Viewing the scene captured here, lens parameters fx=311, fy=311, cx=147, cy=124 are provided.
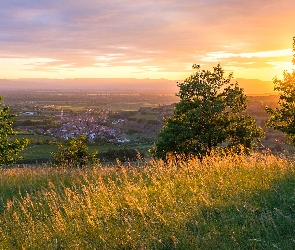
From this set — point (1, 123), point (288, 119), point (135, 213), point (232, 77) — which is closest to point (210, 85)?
point (232, 77)

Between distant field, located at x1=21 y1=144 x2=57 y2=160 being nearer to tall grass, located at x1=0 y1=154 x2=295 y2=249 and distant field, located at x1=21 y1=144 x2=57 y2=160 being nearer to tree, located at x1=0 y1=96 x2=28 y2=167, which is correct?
tree, located at x1=0 y1=96 x2=28 y2=167

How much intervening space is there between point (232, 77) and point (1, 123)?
15.6 meters

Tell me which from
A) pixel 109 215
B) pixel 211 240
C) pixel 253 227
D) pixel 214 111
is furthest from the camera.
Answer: pixel 214 111

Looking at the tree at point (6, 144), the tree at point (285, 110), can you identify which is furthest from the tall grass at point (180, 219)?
the tree at point (6, 144)

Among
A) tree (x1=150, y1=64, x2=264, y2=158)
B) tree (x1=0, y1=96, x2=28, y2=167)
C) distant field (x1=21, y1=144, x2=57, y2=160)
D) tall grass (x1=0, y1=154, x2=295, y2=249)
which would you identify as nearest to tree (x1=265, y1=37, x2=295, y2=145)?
tree (x1=150, y1=64, x2=264, y2=158)

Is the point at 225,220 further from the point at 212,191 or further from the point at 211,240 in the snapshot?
the point at 212,191

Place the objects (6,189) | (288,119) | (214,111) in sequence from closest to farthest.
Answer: (6,189)
(288,119)
(214,111)

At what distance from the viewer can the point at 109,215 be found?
640 centimetres

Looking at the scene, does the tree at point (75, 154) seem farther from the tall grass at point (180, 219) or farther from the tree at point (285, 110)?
the tall grass at point (180, 219)

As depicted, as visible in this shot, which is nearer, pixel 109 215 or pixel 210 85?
pixel 109 215

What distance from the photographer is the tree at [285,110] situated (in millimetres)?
17609

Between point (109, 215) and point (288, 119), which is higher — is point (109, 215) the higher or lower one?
the lower one

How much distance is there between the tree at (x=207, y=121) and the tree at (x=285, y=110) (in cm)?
171

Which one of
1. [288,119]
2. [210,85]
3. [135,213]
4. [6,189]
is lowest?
[6,189]
